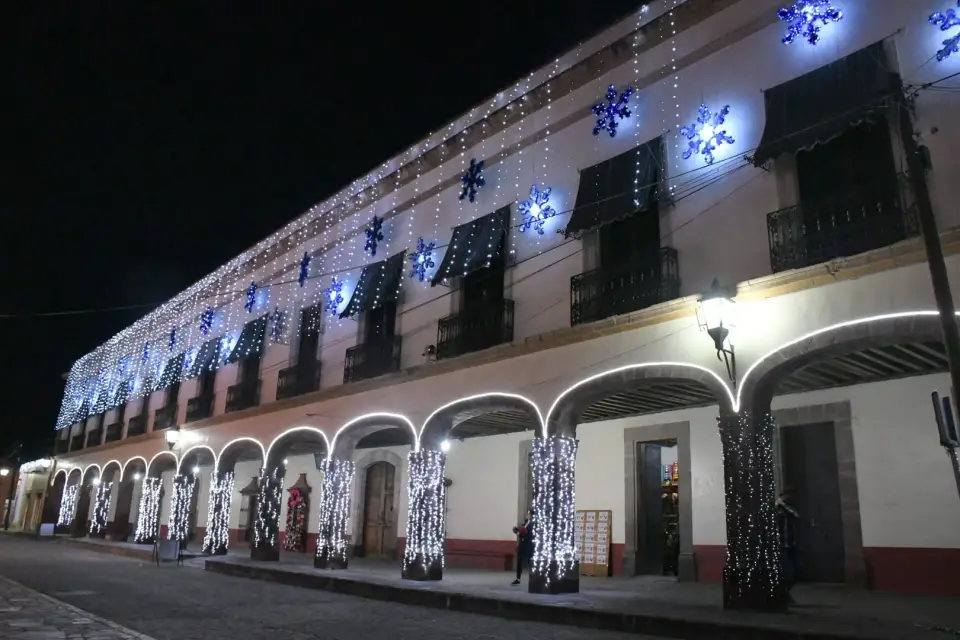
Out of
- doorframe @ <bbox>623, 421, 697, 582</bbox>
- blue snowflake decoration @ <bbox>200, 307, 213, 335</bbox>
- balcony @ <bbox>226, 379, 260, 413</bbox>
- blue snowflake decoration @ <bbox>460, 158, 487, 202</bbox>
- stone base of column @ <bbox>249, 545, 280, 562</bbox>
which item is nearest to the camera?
doorframe @ <bbox>623, 421, 697, 582</bbox>

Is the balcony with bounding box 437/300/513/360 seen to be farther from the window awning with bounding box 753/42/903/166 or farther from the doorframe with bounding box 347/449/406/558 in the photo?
the doorframe with bounding box 347/449/406/558

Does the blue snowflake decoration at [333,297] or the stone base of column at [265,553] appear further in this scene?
the blue snowflake decoration at [333,297]

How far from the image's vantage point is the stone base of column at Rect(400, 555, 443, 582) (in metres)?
11.8

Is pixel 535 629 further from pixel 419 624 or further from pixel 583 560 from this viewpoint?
pixel 583 560

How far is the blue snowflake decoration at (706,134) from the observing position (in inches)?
382

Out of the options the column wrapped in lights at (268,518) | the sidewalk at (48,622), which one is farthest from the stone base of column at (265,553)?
the sidewalk at (48,622)

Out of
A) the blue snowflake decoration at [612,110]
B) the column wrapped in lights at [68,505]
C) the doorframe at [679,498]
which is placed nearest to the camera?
the blue snowflake decoration at [612,110]

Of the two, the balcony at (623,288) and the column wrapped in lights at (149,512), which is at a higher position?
the balcony at (623,288)

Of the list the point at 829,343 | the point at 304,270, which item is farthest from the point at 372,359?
the point at 829,343

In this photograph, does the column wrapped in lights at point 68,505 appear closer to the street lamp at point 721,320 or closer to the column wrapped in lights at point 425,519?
the column wrapped in lights at point 425,519

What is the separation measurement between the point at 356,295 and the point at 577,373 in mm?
5954

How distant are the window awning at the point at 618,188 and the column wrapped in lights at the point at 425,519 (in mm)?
4420

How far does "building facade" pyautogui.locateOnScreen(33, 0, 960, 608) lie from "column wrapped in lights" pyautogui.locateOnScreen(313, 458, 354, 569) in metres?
0.05

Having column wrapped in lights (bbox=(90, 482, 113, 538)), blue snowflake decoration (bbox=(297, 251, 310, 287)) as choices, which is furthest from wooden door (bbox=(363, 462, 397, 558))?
column wrapped in lights (bbox=(90, 482, 113, 538))
